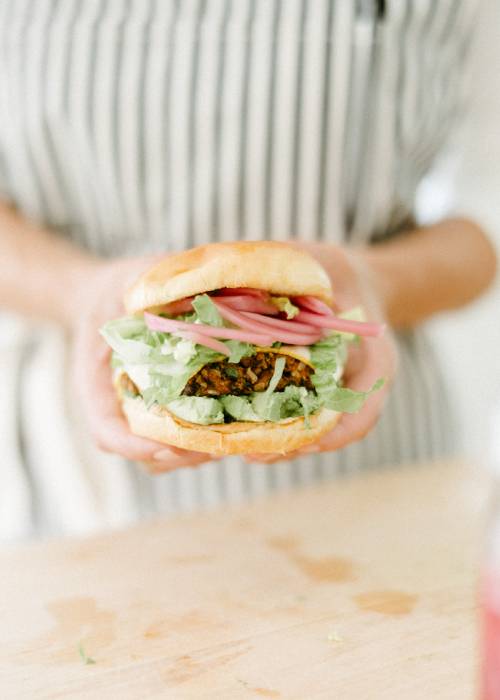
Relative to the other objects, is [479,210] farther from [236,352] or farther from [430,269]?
[236,352]

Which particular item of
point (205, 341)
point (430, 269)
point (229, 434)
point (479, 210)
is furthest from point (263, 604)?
point (479, 210)

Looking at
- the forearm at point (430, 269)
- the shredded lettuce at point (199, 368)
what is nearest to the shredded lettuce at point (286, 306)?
the shredded lettuce at point (199, 368)

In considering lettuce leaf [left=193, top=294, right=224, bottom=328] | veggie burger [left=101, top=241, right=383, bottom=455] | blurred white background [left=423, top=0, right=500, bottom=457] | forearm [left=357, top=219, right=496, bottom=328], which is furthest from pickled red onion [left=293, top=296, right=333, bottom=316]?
blurred white background [left=423, top=0, right=500, bottom=457]

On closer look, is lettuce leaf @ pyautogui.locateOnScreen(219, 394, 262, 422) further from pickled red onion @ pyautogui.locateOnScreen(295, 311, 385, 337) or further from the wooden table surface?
the wooden table surface

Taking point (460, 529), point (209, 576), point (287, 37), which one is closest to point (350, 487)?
point (460, 529)

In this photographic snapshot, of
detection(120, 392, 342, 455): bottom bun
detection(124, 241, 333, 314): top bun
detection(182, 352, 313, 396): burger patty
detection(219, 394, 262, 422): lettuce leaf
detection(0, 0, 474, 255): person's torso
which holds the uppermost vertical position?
detection(0, 0, 474, 255): person's torso

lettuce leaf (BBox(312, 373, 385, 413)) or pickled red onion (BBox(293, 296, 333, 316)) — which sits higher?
pickled red onion (BBox(293, 296, 333, 316))
